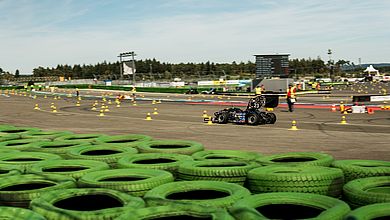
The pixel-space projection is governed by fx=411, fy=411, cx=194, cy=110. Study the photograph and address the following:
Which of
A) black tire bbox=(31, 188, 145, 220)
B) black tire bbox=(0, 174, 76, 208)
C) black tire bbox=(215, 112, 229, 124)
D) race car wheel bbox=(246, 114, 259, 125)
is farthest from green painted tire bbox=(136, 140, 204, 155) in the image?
black tire bbox=(215, 112, 229, 124)

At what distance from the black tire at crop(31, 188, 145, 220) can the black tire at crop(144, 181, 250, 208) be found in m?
0.30

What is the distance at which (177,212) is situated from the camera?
16.8 ft

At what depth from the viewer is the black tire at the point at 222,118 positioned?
22.9 m

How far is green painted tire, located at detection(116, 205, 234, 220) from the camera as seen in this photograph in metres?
4.99

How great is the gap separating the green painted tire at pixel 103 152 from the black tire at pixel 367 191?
5106 mm

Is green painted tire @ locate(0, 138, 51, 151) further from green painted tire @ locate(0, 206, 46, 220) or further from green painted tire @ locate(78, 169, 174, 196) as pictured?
green painted tire @ locate(0, 206, 46, 220)

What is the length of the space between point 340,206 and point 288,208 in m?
0.86

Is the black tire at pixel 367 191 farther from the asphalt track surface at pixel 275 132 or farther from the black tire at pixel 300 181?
the asphalt track surface at pixel 275 132

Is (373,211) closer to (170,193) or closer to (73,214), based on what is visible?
(170,193)

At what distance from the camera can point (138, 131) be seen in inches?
822

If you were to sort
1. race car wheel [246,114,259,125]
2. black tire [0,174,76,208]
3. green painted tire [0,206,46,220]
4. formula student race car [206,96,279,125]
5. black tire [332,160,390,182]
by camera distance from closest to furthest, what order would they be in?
green painted tire [0,206,46,220] → black tire [0,174,76,208] → black tire [332,160,390,182] → race car wheel [246,114,259,125] → formula student race car [206,96,279,125]

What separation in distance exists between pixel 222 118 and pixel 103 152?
498 inches

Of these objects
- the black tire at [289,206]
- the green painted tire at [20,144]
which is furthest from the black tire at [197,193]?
the green painted tire at [20,144]

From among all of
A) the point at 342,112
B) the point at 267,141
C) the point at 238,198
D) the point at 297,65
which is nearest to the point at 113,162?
the point at 238,198
